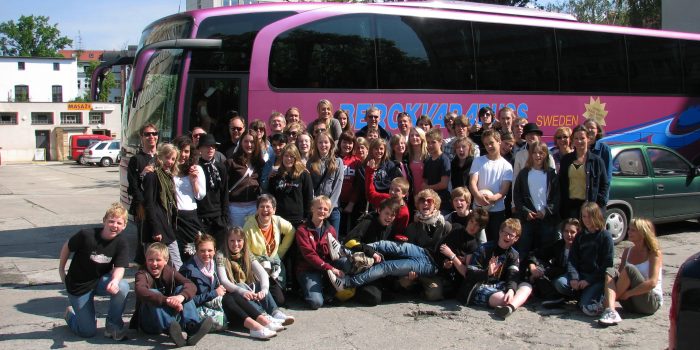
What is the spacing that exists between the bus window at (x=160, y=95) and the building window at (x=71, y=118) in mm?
54774

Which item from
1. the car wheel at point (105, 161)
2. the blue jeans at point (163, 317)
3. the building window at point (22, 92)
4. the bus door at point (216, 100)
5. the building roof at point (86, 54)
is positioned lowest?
the blue jeans at point (163, 317)

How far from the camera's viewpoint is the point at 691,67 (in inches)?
583

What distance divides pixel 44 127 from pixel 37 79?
80.5 ft

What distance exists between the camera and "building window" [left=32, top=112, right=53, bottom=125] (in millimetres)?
59344

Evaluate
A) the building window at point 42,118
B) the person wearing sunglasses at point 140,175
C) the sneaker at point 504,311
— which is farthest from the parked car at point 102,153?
the sneaker at point 504,311

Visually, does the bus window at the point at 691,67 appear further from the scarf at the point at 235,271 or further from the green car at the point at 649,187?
the scarf at the point at 235,271

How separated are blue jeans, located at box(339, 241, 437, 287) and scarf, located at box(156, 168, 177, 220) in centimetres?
188

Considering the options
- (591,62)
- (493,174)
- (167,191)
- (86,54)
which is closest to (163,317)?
(167,191)

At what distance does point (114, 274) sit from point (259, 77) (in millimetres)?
4576

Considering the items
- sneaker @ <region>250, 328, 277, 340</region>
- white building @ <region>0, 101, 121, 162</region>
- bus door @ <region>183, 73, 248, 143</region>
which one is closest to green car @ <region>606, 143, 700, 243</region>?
bus door @ <region>183, 73, 248, 143</region>

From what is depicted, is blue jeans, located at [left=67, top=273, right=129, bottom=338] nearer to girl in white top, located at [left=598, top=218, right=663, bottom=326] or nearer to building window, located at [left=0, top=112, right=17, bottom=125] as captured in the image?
girl in white top, located at [left=598, top=218, right=663, bottom=326]

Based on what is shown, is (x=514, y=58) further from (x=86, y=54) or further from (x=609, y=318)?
(x=86, y=54)

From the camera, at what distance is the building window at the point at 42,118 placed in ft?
195

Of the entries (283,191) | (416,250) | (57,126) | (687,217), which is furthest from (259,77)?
(57,126)
